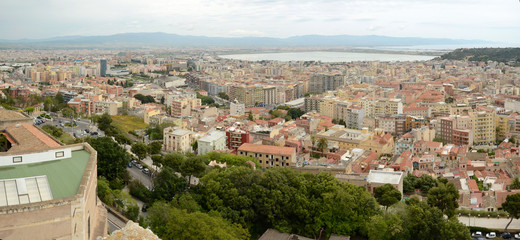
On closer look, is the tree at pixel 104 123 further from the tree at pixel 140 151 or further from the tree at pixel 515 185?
the tree at pixel 515 185

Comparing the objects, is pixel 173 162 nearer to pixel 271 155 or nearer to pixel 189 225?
pixel 271 155

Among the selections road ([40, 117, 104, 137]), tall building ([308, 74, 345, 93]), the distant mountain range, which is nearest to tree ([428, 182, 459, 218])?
road ([40, 117, 104, 137])

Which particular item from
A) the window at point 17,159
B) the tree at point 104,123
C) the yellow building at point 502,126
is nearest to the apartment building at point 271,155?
the tree at point 104,123

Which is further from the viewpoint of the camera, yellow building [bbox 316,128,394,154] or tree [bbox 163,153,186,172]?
yellow building [bbox 316,128,394,154]

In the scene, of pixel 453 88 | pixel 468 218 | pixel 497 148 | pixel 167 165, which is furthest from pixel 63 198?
pixel 453 88

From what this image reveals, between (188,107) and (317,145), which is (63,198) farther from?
(188,107)

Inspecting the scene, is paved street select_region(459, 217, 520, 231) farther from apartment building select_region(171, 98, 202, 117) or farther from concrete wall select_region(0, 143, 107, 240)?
apartment building select_region(171, 98, 202, 117)
